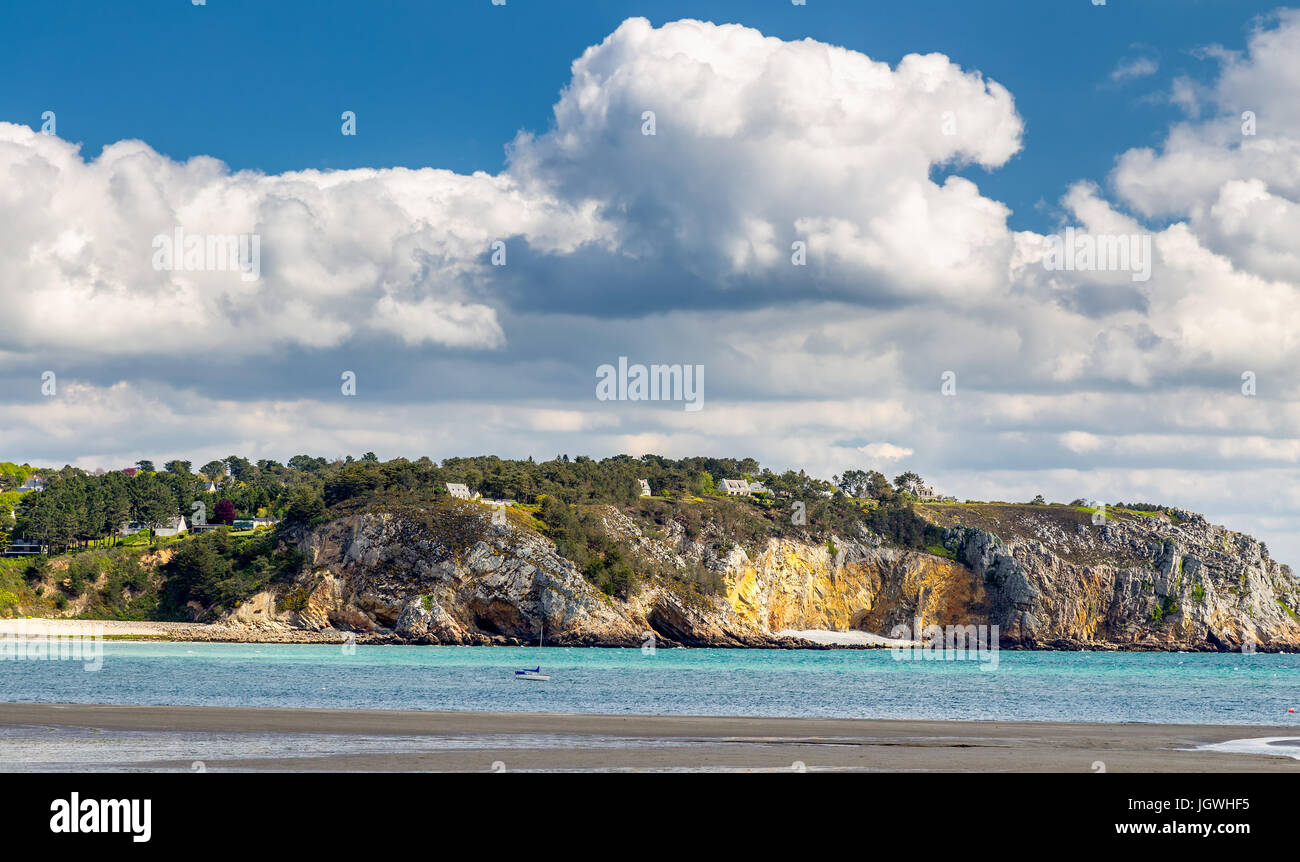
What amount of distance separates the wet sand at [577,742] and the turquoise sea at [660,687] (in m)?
5.46

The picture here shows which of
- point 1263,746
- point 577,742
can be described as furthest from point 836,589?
point 577,742

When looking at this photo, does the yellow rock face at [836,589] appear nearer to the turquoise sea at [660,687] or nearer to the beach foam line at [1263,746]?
the turquoise sea at [660,687]

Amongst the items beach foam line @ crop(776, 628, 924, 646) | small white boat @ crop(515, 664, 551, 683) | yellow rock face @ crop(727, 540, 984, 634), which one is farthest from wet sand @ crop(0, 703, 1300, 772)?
yellow rock face @ crop(727, 540, 984, 634)

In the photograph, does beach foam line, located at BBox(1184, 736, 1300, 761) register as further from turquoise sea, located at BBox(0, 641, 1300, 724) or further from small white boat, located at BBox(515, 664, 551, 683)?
small white boat, located at BBox(515, 664, 551, 683)

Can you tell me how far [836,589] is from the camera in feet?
642

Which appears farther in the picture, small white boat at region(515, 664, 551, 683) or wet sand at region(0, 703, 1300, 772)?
small white boat at region(515, 664, 551, 683)

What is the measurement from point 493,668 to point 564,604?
192 ft

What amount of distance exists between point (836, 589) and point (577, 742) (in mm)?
160400

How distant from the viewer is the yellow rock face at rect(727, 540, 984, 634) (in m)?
184

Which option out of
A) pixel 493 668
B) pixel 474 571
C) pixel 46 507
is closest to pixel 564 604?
pixel 474 571

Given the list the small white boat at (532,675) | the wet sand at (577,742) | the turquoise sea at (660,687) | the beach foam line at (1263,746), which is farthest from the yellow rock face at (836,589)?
the beach foam line at (1263,746)

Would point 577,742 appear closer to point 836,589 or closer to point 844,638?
point 844,638

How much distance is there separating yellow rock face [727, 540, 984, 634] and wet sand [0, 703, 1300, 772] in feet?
430
